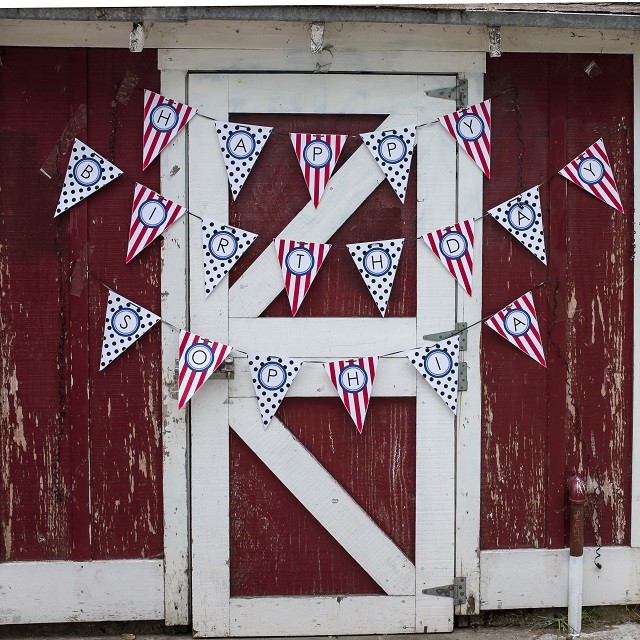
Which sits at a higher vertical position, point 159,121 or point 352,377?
point 159,121


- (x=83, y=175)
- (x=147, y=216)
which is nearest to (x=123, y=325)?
(x=147, y=216)

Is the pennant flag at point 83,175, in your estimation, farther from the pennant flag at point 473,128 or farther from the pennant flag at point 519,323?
the pennant flag at point 519,323

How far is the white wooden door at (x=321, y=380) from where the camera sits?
4.34 m

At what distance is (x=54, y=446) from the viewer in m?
4.43

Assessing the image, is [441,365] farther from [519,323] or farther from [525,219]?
[525,219]

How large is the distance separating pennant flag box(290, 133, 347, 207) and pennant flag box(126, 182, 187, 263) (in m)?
0.63

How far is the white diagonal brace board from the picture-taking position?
4.43m

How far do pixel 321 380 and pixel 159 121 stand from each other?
149cm

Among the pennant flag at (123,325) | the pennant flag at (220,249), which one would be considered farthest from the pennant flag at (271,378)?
the pennant flag at (123,325)

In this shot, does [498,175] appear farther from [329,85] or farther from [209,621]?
[209,621]

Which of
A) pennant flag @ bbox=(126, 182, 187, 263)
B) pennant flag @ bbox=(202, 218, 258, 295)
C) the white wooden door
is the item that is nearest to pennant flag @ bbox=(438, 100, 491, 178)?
the white wooden door

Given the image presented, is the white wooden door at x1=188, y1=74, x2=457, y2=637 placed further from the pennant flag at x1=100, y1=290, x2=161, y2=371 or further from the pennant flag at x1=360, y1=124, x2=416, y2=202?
the pennant flag at x1=100, y1=290, x2=161, y2=371

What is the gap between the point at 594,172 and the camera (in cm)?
445

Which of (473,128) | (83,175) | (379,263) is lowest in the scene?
(379,263)
